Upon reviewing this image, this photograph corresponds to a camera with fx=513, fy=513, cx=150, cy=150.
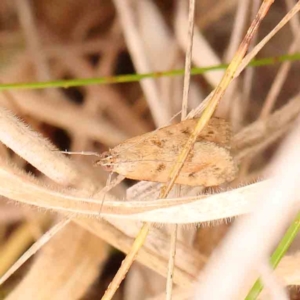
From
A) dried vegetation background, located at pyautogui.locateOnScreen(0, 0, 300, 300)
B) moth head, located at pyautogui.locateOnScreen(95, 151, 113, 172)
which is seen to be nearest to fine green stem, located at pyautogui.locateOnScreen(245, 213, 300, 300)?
dried vegetation background, located at pyautogui.locateOnScreen(0, 0, 300, 300)

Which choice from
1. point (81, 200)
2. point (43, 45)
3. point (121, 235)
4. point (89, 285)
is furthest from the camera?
point (43, 45)

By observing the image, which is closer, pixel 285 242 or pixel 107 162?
pixel 285 242

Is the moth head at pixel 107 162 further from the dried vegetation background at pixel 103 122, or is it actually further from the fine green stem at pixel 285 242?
the fine green stem at pixel 285 242

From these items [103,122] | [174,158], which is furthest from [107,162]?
[103,122]

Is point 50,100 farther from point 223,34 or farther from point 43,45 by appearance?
point 223,34

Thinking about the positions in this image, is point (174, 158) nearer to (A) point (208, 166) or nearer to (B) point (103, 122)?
(A) point (208, 166)

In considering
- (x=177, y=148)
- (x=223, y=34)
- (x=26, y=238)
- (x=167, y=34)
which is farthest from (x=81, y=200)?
(x=223, y=34)

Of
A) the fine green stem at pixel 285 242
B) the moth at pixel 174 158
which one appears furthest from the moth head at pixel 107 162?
the fine green stem at pixel 285 242
